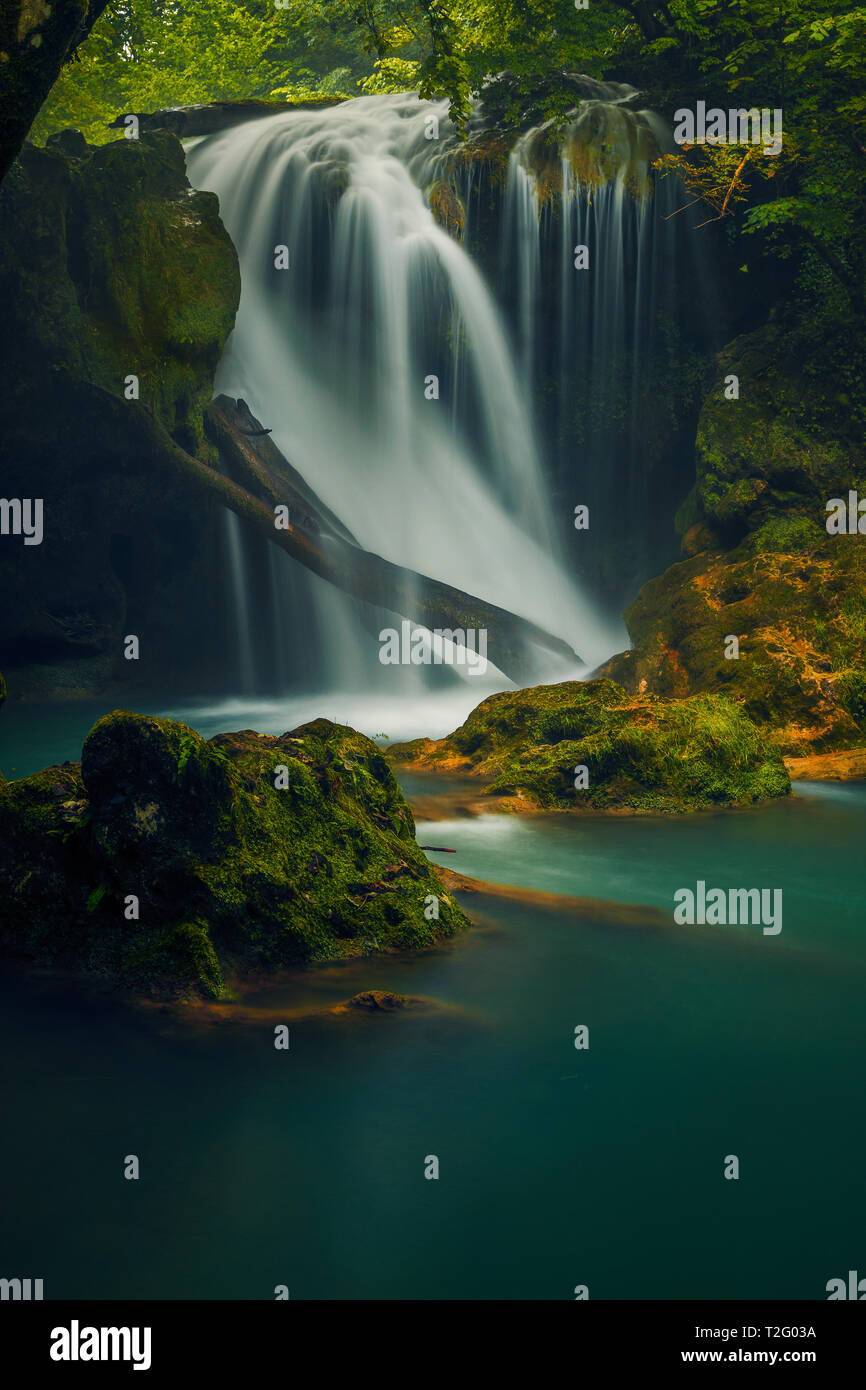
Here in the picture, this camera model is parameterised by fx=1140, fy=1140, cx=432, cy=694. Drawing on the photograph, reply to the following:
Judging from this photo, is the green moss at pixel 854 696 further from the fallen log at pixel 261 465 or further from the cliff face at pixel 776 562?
the fallen log at pixel 261 465

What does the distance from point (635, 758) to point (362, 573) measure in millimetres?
7327

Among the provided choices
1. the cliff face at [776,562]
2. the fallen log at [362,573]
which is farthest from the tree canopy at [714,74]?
the fallen log at [362,573]

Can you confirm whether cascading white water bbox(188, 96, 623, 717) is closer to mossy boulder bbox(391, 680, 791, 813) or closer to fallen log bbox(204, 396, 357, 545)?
fallen log bbox(204, 396, 357, 545)

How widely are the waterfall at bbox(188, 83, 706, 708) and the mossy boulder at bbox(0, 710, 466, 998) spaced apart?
12543 millimetres

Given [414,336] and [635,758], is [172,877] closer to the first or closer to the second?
[635,758]

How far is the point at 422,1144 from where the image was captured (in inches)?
205

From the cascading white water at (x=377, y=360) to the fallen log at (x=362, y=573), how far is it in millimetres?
2371

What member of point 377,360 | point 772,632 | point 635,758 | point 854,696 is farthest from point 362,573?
point 854,696

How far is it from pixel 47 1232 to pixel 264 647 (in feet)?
55.0

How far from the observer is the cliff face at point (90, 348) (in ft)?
55.1

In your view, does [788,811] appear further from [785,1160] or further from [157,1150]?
[157,1150]

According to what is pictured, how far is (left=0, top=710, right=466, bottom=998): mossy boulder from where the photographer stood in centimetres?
659

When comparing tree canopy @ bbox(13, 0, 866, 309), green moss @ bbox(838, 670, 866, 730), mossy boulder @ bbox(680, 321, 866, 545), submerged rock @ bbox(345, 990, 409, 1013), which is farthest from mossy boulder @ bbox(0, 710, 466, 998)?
mossy boulder @ bbox(680, 321, 866, 545)
